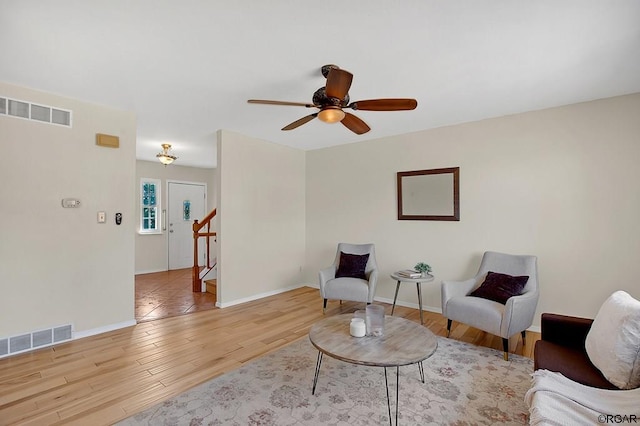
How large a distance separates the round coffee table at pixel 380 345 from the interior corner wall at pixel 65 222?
2589mm

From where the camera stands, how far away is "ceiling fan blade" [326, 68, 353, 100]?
6.67ft

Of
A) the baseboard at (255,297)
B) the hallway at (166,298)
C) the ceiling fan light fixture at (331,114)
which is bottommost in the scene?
the hallway at (166,298)

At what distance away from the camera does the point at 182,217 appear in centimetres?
750

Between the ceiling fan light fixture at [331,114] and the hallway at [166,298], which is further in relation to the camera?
the hallway at [166,298]

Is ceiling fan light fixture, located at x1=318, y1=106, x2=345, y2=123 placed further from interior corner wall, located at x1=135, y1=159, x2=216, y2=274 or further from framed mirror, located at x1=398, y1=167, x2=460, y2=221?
interior corner wall, located at x1=135, y1=159, x2=216, y2=274

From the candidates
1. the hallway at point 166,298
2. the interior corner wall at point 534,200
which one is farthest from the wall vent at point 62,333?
the interior corner wall at point 534,200

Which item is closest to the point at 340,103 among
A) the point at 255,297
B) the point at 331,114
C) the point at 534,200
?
the point at 331,114

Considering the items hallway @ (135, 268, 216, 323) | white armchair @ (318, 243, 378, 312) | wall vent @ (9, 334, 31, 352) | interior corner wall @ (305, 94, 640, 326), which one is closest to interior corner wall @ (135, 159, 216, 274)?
hallway @ (135, 268, 216, 323)

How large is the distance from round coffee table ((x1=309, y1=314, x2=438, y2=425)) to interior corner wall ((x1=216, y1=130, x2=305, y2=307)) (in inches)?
92.9

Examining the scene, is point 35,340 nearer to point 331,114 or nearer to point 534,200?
point 331,114

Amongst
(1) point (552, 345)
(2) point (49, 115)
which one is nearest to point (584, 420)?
(1) point (552, 345)

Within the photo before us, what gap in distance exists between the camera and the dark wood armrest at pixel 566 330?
6.82 ft

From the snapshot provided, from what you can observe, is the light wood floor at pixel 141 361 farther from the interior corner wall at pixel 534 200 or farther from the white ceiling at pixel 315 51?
the white ceiling at pixel 315 51

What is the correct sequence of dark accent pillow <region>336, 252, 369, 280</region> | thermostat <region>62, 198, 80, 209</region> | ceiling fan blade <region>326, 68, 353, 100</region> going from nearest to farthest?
ceiling fan blade <region>326, 68, 353, 100</region>, thermostat <region>62, 198, 80, 209</region>, dark accent pillow <region>336, 252, 369, 280</region>
